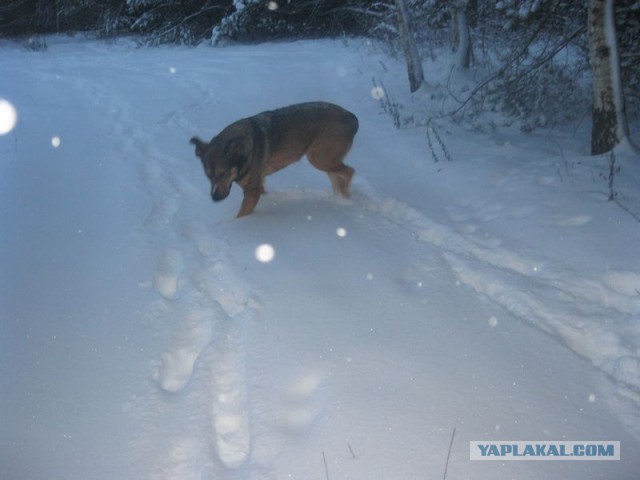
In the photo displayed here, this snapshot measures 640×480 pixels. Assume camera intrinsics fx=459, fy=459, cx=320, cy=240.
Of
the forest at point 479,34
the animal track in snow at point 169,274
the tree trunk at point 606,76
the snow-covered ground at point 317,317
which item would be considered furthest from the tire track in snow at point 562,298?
the forest at point 479,34

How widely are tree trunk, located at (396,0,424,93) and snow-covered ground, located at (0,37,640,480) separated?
3.27 metres

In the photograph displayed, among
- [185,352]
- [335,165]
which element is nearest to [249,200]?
[335,165]

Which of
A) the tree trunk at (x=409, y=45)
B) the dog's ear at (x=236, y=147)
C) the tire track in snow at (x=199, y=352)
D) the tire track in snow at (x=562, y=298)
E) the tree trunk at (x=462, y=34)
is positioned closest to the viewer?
the tire track in snow at (x=199, y=352)

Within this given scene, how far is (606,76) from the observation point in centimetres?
530

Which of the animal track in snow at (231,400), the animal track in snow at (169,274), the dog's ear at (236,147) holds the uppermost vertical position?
the dog's ear at (236,147)

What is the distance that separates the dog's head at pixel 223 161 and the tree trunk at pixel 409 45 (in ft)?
17.8

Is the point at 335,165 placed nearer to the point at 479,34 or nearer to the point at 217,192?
the point at 217,192

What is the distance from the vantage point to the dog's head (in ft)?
15.0

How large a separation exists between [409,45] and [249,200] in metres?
5.67

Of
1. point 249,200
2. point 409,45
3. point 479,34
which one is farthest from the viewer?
point 479,34

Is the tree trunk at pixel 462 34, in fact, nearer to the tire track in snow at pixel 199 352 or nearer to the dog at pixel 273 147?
the dog at pixel 273 147

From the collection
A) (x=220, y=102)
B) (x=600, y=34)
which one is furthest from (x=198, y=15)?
(x=600, y=34)

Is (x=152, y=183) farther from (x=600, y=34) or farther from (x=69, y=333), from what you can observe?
(x=600, y=34)

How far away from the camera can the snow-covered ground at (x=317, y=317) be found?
6.89ft
